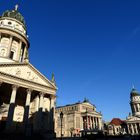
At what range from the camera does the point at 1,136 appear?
25.5 meters

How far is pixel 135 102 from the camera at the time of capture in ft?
335

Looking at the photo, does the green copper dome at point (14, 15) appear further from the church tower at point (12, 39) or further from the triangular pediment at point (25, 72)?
the triangular pediment at point (25, 72)

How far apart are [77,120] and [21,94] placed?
34605 mm

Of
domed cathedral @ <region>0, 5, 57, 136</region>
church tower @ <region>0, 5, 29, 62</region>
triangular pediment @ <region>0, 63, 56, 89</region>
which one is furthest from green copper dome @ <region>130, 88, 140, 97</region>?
triangular pediment @ <region>0, 63, 56, 89</region>

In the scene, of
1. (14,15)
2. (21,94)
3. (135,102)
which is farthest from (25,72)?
(135,102)

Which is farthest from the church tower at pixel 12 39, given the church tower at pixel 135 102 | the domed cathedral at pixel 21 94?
the church tower at pixel 135 102

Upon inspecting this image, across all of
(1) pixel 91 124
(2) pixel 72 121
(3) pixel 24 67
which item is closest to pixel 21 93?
(3) pixel 24 67

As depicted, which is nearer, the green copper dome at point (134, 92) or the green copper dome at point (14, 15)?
the green copper dome at point (14, 15)

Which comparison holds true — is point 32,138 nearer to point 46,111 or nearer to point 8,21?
point 46,111

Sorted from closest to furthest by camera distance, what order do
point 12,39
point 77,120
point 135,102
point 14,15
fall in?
point 12,39, point 14,15, point 77,120, point 135,102

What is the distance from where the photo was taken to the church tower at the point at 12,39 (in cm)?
4407

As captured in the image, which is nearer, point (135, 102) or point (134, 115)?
point (134, 115)

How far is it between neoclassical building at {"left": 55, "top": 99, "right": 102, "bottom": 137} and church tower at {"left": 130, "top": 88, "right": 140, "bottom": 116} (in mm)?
34839

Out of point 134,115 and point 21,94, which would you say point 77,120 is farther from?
point 134,115
